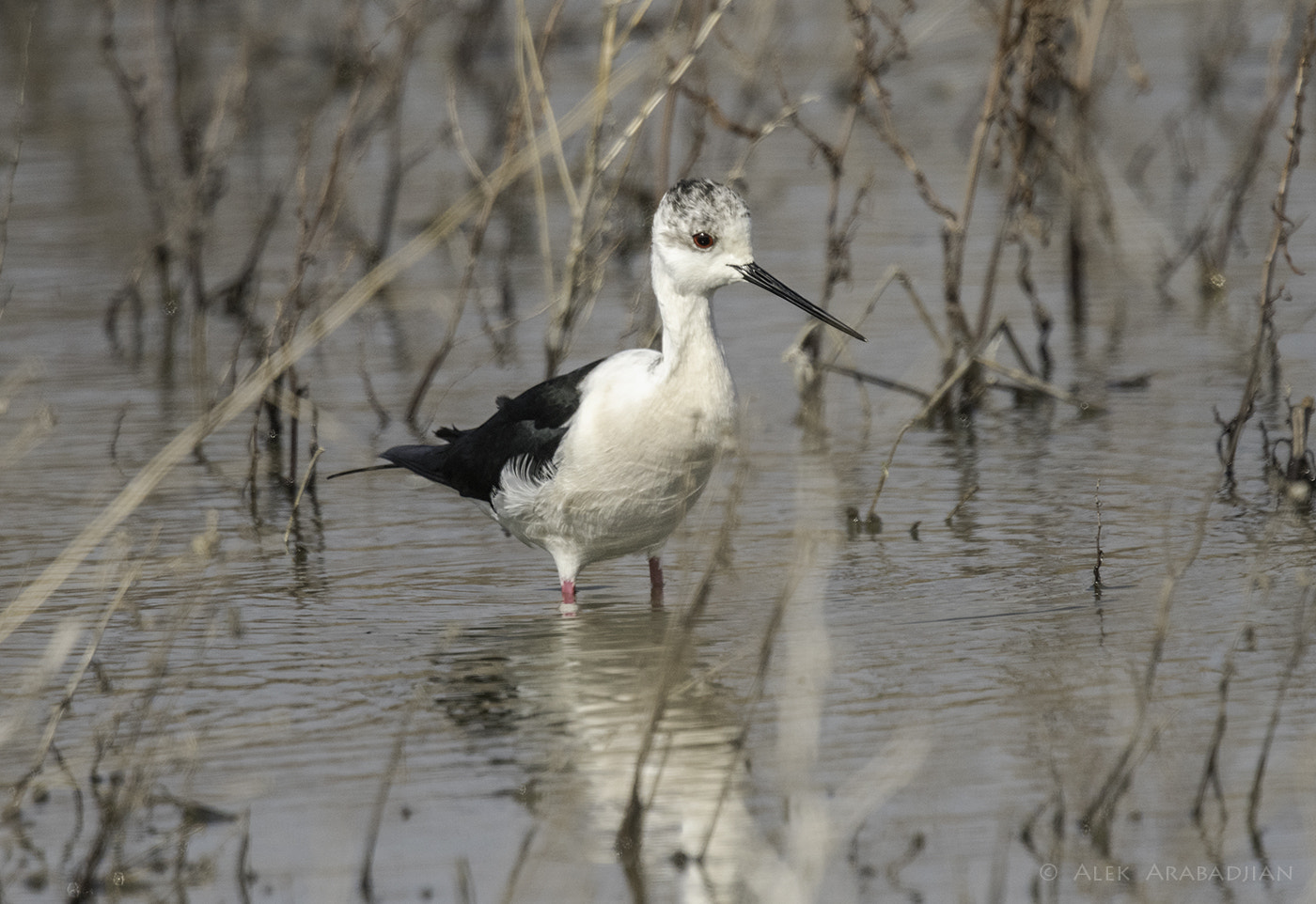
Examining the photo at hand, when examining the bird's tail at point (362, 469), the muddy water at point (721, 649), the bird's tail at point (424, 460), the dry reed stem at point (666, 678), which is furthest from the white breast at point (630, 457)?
the dry reed stem at point (666, 678)

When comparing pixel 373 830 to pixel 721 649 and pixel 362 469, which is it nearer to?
pixel 721 649

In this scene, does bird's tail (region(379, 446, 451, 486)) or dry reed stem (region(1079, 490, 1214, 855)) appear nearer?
dry reed stem (region(1079, 490, 1214, 855))

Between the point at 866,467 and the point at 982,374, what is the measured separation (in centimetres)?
88

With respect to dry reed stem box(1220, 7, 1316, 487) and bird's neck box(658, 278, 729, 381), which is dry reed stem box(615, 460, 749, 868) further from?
dry reed stem box(1220, 7, 1316, 487)

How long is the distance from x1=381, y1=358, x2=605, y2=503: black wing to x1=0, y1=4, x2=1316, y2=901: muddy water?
29 centimetres

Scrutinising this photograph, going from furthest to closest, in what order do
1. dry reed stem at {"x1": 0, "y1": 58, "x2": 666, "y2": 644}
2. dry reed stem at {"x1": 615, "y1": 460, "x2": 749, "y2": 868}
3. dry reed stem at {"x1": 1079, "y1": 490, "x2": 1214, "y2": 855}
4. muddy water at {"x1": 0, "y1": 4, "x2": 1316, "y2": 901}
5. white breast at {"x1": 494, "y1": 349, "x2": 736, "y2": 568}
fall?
white breast at {"x1": 494, "y1": 349, "x2": 736, "y2": 568} → dry reed stem at {"x1": 0, "y1": 58, "x2": 666, "y2": 644} → muddy water at {"x1": 0, "y1": 4, "x2": 1316, "y2": 901} → dry reed stem at {"x1": 1079, "y1": 490, "x2": 1214, "y2": 855} → dry reed stem at {"x1": 615, "y1": 460, "x2": 749, "y2": 868}

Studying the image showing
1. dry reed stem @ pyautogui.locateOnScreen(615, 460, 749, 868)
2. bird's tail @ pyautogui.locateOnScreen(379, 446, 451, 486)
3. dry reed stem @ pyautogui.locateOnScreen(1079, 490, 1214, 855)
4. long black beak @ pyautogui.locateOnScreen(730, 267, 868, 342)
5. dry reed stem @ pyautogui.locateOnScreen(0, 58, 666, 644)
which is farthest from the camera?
bird's tail @ pyautogui.locateOnScreen(379, 446, 451, 486)

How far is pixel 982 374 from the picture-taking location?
25.5 ft

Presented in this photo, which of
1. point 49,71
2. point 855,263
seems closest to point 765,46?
point 855,263

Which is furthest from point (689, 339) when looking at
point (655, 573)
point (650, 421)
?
point (655, 573)

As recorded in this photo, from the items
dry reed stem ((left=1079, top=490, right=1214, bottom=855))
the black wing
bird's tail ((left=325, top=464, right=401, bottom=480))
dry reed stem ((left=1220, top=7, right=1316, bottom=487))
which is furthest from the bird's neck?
dry reed stem ((left=1079, top=490, right=1214, bottom=855))

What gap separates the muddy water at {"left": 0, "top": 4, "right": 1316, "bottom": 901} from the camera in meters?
3.90

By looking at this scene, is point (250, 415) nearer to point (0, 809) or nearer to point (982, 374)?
point (982, 374)

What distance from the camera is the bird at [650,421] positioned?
5547 mm
